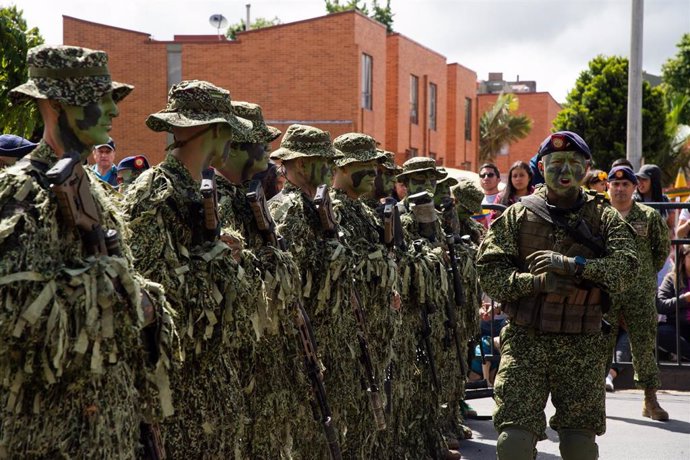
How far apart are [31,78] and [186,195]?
3.35ft

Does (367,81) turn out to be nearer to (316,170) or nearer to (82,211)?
(316,170)

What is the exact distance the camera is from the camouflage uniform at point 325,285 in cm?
589

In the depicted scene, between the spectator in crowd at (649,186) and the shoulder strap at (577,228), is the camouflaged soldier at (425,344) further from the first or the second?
the spectator in crowd at (649,186)

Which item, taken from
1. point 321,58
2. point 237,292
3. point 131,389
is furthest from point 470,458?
point 321,58

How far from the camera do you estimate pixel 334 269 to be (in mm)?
5926

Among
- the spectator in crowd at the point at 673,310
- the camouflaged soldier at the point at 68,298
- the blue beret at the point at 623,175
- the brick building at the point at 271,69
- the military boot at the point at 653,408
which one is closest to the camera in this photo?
the camouflaged soldier at the point at 68,298

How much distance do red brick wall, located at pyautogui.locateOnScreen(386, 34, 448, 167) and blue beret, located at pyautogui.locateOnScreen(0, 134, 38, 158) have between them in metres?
31.1

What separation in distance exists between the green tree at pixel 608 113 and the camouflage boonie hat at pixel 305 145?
2599cm

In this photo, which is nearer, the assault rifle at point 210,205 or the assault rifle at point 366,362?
the assault rifle at point 210,205

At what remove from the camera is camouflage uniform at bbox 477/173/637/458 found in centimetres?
540

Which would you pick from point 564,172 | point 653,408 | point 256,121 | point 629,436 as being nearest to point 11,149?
point 256,121

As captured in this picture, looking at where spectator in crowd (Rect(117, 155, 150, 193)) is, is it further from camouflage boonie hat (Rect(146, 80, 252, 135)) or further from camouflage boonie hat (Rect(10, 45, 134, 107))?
camouflage boonie hat (Rect(10, 45, 134, 107))

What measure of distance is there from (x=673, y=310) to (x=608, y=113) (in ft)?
72.6

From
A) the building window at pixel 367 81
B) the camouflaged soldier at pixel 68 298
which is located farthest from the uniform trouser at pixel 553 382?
the building window at pixel 367 81
